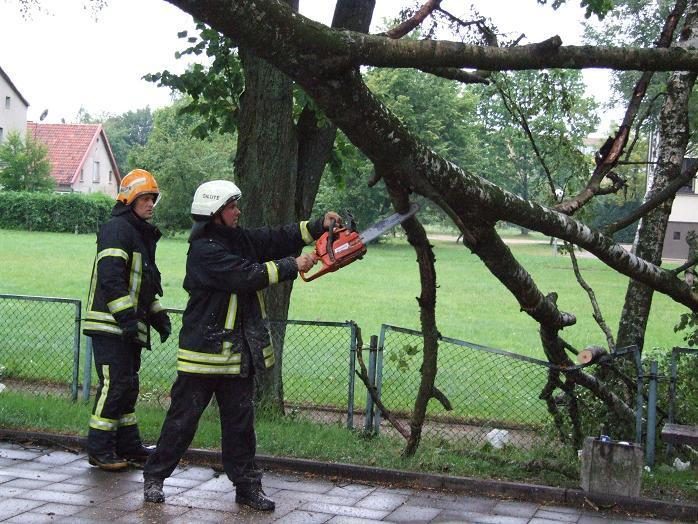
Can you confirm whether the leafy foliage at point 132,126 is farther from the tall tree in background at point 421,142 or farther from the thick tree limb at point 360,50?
the thick tree limb at point 360,50

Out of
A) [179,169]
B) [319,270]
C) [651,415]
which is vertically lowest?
[651,415]

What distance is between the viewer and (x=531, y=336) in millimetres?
16156

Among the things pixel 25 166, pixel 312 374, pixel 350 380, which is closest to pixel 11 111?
pixel 25 166

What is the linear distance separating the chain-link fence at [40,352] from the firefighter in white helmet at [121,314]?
1937 millimetres

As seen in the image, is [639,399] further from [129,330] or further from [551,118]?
[129,330]

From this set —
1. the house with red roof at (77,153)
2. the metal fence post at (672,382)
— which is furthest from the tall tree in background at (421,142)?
the house with red roof at (77,153)

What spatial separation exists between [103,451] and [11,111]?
206 feet

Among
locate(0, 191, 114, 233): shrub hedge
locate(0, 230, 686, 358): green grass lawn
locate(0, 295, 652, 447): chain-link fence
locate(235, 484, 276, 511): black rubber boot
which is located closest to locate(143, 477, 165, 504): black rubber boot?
locate(235, 484, 276, 511): black rubber boot

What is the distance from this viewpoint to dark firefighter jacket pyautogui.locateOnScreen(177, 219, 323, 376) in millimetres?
5656

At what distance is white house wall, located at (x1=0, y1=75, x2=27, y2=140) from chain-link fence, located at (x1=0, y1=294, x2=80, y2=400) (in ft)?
171

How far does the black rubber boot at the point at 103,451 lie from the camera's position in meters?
6.62

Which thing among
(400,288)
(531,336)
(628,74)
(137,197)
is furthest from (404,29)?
(628,74)

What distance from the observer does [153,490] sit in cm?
589

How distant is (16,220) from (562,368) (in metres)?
48.7
